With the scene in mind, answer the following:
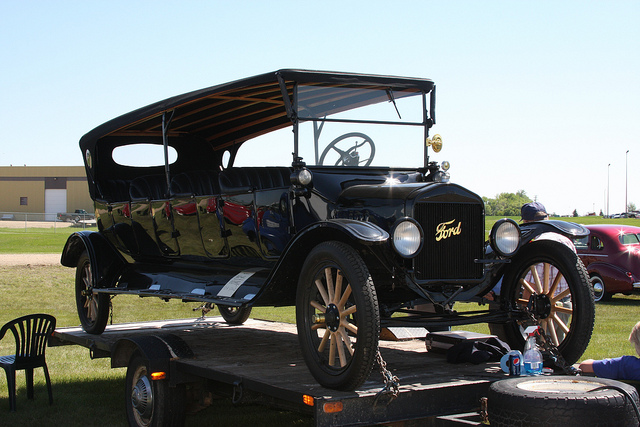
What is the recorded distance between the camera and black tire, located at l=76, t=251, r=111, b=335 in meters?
7.00

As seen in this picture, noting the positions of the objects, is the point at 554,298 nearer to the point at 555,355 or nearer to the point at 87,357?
the point at 555,355

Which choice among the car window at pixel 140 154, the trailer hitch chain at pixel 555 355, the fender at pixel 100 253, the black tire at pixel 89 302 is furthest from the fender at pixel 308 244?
the car window at pixel 140 154

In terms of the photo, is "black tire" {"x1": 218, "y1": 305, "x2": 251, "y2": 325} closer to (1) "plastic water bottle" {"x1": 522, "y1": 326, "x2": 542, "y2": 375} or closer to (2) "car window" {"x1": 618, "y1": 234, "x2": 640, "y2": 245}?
(1) "plastic water bottle" {"x1": 522, "y1": 326, "x2": 542, "y2": 375}

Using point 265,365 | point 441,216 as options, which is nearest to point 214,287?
point 265,365

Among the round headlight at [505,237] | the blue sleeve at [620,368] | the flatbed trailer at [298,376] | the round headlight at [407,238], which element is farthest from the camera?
the round headlight at [505,237]

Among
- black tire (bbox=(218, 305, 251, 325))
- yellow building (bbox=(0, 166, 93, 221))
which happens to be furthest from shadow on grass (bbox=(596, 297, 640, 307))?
yellow building (bbox=(0, 166, 93, 221))

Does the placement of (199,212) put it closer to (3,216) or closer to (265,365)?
(265,365)

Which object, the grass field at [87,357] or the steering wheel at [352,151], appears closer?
the steering wheel at [352,151]

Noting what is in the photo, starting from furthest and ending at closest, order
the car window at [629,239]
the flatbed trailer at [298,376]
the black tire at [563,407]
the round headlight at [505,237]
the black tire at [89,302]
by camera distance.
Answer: the car window at [629,239] < the black tire at [89,302] < the round headlight at [505,237] < the flatbed trailer at [298,376] < the black tire at [563,407]

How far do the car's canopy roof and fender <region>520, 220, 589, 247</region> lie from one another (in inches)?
54.1

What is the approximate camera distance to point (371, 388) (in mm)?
3809

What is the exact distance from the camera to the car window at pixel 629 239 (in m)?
14.5

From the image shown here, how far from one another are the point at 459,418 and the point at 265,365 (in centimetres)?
160

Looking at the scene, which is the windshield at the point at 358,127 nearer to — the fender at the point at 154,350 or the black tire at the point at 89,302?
the fender at the point at 154,350
